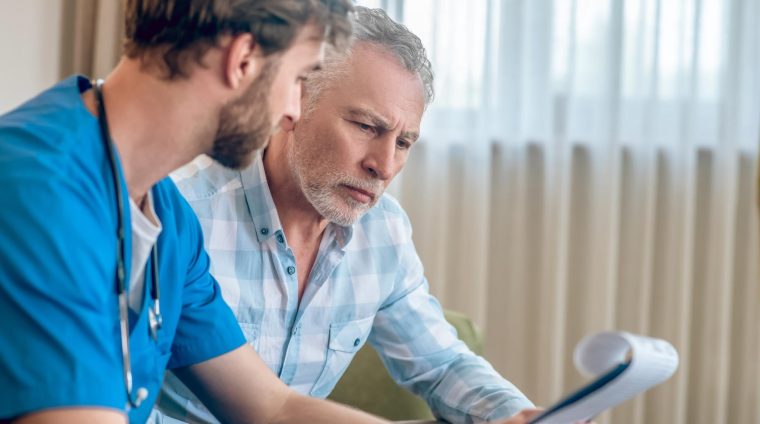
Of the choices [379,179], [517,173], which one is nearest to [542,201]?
[517,173]

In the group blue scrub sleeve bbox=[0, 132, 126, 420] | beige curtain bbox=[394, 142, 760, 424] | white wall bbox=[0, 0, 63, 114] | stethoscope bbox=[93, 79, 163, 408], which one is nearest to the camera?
blue scrub sleeve bbox=[0, 132, 126, 420]

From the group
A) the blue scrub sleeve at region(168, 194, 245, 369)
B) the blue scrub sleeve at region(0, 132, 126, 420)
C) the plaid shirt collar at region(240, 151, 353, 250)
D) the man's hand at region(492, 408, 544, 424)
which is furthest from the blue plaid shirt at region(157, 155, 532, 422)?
the blue scrub sleeve at region(0, 132, 126, 420)

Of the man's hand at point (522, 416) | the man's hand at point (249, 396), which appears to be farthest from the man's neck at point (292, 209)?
the man's hand at point (522, 416)

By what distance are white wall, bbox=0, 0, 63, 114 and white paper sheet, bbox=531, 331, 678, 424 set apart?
6.63ft

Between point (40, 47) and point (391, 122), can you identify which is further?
point (40, 47)

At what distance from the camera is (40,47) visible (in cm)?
288

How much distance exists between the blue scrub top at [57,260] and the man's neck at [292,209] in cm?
64

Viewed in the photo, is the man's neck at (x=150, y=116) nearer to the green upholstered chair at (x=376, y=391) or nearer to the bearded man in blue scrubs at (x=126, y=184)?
the bearded man in blue scrubs at (x=126, y=184)

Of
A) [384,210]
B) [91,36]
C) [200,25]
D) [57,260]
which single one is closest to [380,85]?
[384,210]

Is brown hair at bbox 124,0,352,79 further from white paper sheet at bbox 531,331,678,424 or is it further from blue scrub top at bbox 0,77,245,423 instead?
white paper sheet at bbox 531,331,678,424

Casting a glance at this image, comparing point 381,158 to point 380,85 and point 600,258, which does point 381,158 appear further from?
point 600,258

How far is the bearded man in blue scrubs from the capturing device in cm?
86

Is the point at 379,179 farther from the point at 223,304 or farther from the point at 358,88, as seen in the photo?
the point at 223,304

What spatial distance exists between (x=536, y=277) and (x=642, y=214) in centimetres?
37
